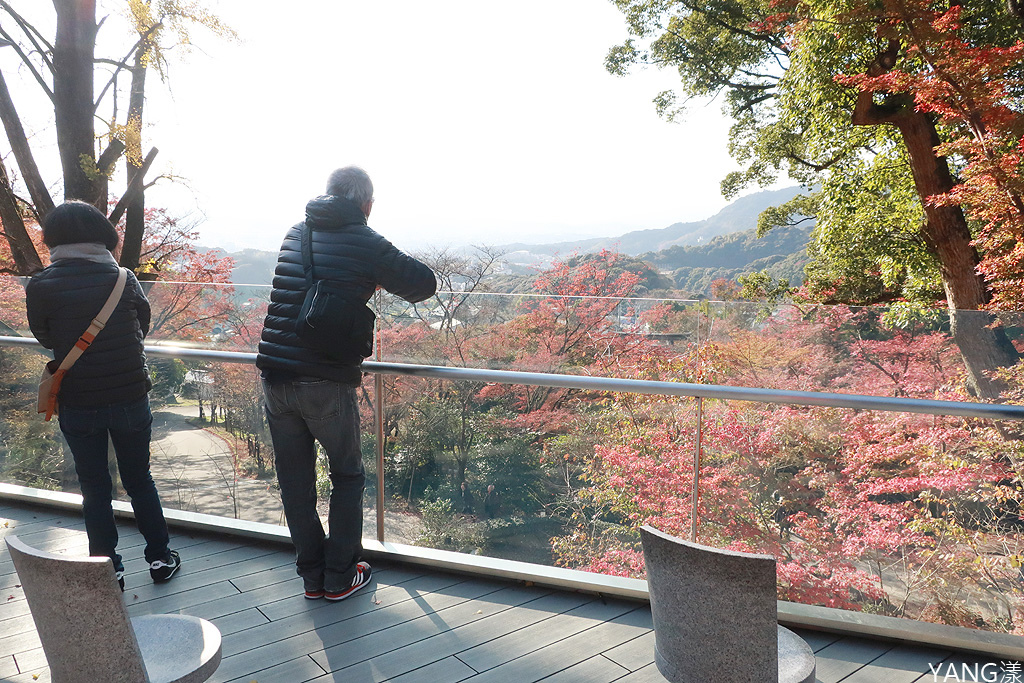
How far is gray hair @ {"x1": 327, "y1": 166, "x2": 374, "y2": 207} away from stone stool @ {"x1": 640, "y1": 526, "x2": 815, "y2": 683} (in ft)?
5.20

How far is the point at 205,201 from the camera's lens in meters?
9.91

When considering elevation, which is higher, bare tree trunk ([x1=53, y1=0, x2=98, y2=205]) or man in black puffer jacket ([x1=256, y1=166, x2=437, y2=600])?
bare tree trunk ([x1=53, y1=0, x2=98, y2=205])

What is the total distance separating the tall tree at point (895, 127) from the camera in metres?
7.52

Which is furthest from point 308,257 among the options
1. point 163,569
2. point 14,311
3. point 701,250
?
point 701,250

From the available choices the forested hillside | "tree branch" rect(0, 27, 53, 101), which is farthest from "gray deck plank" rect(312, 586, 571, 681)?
the forested hillside

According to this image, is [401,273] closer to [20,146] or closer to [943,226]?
Answer: [20,146]

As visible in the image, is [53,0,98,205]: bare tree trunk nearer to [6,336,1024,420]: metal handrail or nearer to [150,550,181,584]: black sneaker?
[6,336,1024,420]: metal handrail

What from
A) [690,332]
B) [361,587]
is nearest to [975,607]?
[361,587]

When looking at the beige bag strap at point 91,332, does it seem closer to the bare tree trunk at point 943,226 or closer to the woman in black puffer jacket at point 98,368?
the woman in black puffer jacket at point 98,368

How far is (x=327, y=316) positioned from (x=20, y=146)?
23.3 ft

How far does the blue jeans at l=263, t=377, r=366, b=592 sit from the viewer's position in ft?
8.02

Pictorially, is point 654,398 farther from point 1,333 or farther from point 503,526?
point 1,333

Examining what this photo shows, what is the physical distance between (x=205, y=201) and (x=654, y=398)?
8.45 metres

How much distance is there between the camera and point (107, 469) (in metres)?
2.61
